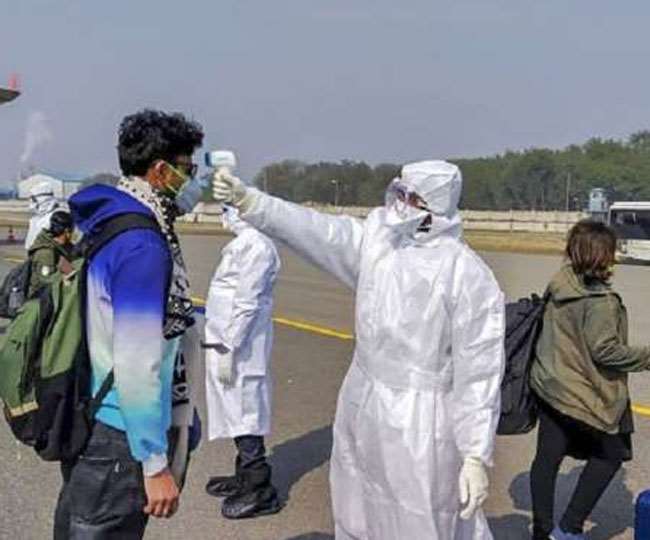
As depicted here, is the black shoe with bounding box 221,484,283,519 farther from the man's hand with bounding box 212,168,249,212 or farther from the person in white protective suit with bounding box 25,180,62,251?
the person in white protective suit with bounding box 25,180,62,251

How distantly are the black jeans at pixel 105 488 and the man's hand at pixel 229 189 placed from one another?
89 cm

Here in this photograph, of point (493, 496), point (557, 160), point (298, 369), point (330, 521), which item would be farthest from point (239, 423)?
point (557, 160)

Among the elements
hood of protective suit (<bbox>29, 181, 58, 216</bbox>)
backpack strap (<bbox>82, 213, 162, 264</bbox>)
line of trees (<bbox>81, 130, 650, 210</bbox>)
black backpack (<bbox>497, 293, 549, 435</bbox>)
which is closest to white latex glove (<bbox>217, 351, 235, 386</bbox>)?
black backpack (<bbox>497, 293, 549, 435</bbox>)

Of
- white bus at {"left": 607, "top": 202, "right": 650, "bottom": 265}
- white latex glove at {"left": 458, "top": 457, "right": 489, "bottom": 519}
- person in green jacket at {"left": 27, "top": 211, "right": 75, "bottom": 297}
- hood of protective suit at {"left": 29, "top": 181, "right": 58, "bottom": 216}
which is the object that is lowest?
white bus at {"left": 607, "top": 202, "right": 650, "bottom": 265}

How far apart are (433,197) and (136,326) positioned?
1.21 meters

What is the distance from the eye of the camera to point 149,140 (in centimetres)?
294

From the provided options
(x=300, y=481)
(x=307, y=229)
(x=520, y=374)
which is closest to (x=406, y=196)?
(x=307, y=229)

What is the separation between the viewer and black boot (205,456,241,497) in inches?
214

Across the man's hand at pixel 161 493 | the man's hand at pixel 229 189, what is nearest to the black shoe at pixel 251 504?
the man's hand at pixel 229 189

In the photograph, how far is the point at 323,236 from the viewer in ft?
11.4

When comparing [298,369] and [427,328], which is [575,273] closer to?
[427,328]

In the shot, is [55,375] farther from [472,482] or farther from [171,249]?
[472,482]

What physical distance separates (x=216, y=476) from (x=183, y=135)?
3349mm

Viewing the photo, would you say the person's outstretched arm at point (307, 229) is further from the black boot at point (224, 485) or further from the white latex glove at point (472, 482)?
the black boot at point (224, 485)
